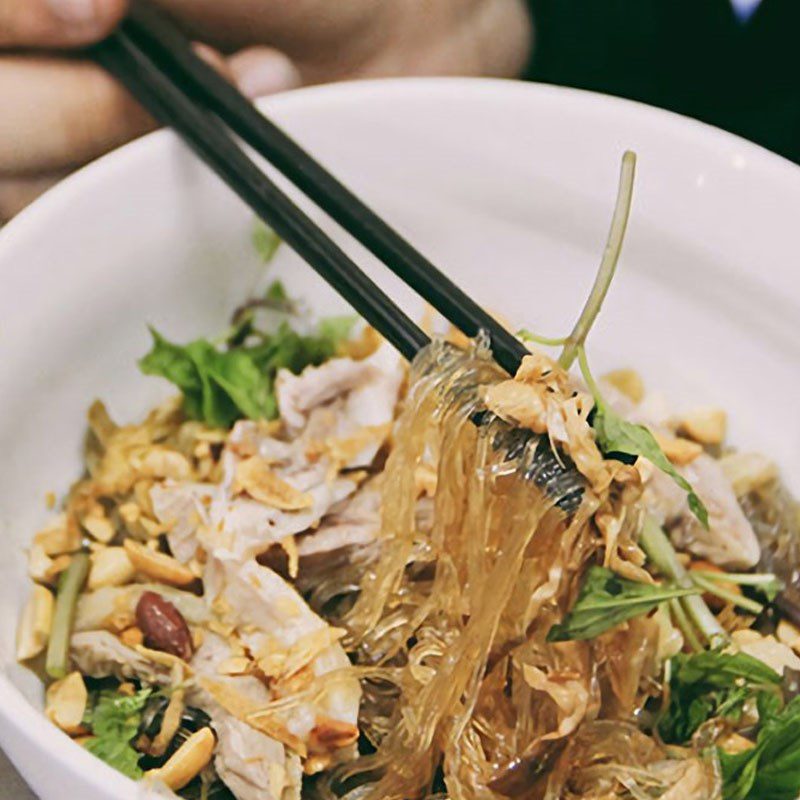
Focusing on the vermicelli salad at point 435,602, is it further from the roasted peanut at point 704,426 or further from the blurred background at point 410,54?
the blurred background at point 410,54

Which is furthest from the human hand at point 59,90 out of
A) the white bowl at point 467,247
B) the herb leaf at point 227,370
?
the herb leaf at point 227,370

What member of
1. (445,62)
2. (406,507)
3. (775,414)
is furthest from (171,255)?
(775,414)

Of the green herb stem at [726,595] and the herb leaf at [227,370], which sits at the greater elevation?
the herb leaf at [227,370]

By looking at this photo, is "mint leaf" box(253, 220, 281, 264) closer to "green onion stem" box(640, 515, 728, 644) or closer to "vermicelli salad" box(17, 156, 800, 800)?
"vermicelli salad" box(17, 156, 800, 800)

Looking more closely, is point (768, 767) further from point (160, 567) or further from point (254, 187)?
point (254, 187)

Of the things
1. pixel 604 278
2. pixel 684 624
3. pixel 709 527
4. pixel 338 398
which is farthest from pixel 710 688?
pixel 338 398

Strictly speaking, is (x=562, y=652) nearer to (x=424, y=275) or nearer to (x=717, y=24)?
(x=424, y=275)

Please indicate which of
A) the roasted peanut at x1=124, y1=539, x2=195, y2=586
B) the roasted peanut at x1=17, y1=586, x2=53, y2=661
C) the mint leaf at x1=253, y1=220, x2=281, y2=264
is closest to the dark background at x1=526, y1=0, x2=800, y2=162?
the mint leaf at x1=253, y1=220, x2=281, y2=264
